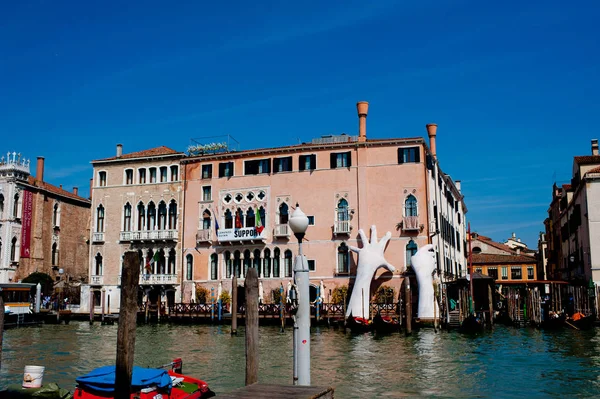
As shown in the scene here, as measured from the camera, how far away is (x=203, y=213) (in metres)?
36.2

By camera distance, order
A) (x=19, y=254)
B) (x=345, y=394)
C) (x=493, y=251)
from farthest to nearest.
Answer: (x=493, y=251) → (x=19, y=254) → (x=345, y=394)

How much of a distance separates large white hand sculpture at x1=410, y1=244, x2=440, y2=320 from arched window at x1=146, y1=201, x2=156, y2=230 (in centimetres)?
1557

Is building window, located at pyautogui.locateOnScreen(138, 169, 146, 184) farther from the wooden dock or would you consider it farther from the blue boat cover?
the wooden dock

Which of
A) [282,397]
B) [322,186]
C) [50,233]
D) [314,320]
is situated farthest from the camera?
[50,233]

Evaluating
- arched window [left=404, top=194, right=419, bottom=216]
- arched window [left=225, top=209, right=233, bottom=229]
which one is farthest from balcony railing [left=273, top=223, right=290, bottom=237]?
arched window [left=404, top=194, right=419, bottom=216]

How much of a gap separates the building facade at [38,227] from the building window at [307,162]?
19101mm

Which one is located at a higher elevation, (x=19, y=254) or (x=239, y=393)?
(x=19, y=254)

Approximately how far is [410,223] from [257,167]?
9.05 meters

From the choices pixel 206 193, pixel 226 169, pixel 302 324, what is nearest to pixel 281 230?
pixel 226 169

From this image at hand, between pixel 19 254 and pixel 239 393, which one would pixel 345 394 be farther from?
pixel 19 254

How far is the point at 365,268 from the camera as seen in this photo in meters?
30.8

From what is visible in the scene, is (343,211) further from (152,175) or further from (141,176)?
(141,176)

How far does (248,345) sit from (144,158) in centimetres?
2918

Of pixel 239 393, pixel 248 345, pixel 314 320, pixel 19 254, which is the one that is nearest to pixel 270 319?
pixel 314 320
